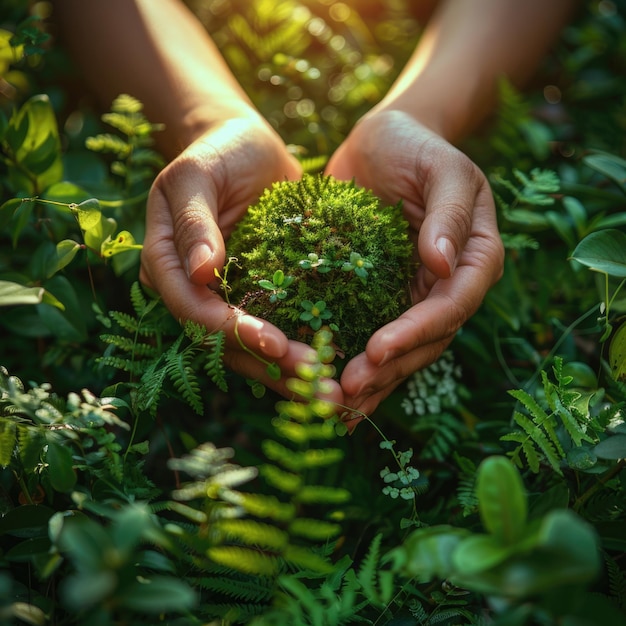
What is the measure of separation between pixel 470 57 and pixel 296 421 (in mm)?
1699

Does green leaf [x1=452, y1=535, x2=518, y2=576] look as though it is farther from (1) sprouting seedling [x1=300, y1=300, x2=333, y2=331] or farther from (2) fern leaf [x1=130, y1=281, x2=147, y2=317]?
(2) fern leaf [x1=130, y1=281, x2=147, y2=317]

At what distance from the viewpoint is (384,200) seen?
5.46 ft

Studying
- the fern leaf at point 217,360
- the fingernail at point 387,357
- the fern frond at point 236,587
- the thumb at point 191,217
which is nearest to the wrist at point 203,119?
the thumb at point 191,217

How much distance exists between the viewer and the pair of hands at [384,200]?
1219mm

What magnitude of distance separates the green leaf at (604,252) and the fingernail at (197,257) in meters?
0.81

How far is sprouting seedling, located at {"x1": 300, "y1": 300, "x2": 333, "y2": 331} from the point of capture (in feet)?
4.01

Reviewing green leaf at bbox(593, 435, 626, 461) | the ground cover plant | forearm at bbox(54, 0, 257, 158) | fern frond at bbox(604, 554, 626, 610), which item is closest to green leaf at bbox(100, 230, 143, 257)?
the ground cover plant

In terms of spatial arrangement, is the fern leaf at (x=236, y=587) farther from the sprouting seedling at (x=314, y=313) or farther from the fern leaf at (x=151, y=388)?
the sprouting seedling at (x=314, y=313)

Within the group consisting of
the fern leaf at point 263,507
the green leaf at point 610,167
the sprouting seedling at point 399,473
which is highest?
the green leaf at point 610,167

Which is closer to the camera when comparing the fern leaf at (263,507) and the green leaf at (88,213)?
the fern leaf at (263,507)

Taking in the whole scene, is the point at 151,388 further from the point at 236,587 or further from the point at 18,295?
the point at 236,587

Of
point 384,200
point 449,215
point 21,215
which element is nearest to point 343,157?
point 384,200

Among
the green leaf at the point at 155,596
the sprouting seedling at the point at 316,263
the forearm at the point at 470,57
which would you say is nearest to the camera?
the green leaf at the point at 155,596

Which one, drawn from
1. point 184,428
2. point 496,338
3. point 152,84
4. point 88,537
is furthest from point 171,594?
point 152,84
